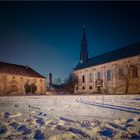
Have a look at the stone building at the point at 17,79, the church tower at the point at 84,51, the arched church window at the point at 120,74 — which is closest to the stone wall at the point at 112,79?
the arched church window at the point at 120,74

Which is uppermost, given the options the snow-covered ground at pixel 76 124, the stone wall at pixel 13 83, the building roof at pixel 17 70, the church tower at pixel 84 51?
the church tower at pixel 84 51

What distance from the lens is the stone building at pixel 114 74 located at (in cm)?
3432

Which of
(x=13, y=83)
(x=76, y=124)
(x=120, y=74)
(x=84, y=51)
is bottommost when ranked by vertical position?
(x=76, y=124)

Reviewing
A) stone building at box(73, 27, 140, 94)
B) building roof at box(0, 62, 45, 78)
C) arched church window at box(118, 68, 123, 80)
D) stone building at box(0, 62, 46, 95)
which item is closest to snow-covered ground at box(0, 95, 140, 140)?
stone building at box(73, 27, 140, 94)

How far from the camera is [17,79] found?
4253 cm

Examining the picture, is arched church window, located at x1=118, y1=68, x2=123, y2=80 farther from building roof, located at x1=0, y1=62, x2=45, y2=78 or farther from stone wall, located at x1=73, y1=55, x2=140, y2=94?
building roof, located at x1=0, y1=62, x2=45, y2=78

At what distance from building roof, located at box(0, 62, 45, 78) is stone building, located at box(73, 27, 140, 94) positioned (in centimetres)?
1308

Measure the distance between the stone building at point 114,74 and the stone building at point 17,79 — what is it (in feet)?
37.2

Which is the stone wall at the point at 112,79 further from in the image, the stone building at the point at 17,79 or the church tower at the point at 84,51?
the stone building at the point at 17,79

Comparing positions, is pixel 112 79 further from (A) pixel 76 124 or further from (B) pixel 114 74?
(A) pixel 76 124

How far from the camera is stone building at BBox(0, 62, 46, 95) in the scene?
39625 mm

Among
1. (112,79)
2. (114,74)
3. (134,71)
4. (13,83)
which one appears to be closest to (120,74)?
(114,74)

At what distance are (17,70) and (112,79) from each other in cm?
2537

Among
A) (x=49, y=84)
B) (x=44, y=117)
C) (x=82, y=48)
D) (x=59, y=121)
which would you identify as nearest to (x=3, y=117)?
(x=44, y=117)
